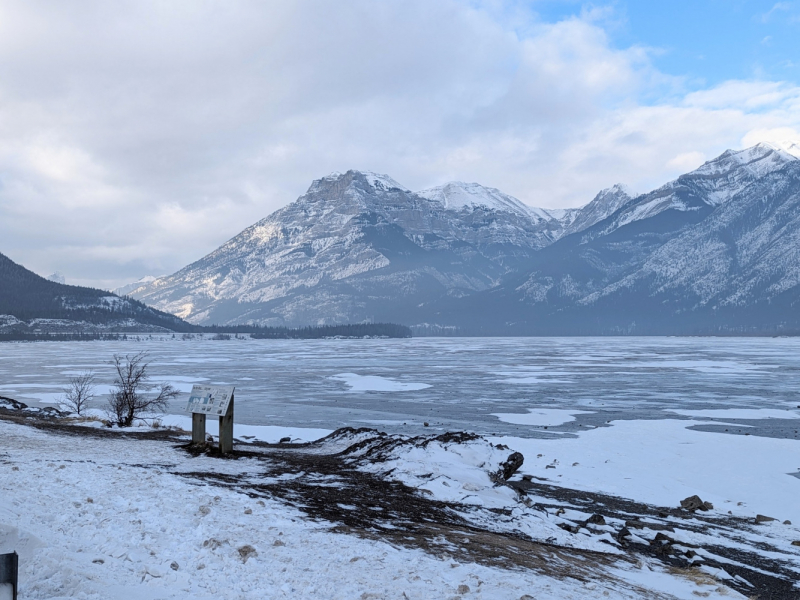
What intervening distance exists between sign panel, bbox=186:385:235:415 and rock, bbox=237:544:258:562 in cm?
984

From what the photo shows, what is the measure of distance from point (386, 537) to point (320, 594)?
8.22ft

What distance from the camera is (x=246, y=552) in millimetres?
8508

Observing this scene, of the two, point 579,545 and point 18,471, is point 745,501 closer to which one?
point 579,545

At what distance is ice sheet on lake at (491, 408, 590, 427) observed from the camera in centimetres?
3672

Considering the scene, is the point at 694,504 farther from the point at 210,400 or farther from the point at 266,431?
the point at 266,431

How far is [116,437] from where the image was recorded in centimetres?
2203

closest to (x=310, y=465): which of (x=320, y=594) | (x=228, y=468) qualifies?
(x=228, y=468)

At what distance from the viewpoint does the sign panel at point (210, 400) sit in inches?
723

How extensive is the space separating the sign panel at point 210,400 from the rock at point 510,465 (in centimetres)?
834

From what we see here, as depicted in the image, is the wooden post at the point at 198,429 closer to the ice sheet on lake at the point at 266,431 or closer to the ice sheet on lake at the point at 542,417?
the ice sheet on lake at the point at 266,431

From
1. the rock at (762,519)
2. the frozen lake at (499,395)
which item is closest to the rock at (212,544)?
the rock at (762,519)

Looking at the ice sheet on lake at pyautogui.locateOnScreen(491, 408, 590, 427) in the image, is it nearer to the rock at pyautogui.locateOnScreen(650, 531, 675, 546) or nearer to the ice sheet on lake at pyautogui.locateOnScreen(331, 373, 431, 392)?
the ice sheet on lake at pyautogui.locateOnScreen(331, 373, 431, 392)

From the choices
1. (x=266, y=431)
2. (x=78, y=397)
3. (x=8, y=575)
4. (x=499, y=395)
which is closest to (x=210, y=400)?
(x=266, y=431)

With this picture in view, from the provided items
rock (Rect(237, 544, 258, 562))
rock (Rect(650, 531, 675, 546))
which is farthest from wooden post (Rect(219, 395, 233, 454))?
rock (Rect(650, 531, 675, 546))
